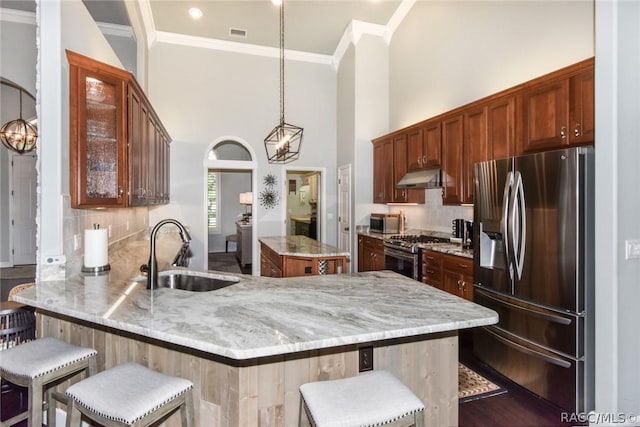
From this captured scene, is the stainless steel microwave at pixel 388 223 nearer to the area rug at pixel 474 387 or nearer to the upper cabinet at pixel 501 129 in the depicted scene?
the upper cabinet at pixel 501 129

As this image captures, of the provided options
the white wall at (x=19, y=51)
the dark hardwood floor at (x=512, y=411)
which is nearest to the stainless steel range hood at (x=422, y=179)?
the dark hardwood floor at (x=512, y=411)

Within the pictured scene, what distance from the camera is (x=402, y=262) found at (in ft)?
14.0

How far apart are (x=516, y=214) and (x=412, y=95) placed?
3354 millimetres

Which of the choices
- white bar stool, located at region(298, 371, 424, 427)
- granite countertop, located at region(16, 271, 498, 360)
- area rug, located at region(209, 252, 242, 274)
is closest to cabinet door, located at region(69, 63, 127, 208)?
granite countertop, located at region(16, 271, 498, 360)

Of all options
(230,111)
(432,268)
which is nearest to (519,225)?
(432,268)

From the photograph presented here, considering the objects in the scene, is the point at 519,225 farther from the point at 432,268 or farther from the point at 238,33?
the point at 238,33

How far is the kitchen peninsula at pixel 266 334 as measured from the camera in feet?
4.31

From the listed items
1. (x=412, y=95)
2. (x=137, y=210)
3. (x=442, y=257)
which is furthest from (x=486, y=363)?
(x=137, y=210)

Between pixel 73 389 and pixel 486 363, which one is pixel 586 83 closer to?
pixel 486 363

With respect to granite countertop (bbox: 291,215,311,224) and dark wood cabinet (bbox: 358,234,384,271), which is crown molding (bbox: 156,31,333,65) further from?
granite countertop (bbox: 291,215,311,224)

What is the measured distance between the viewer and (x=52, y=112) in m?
2.19

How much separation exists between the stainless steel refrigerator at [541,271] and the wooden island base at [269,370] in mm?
1031

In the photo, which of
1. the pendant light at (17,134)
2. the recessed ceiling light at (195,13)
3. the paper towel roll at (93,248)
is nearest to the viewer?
the paper towel roll at (93,248)

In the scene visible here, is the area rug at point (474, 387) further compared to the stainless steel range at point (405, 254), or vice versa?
the stainless steel range at point (405, 254)
